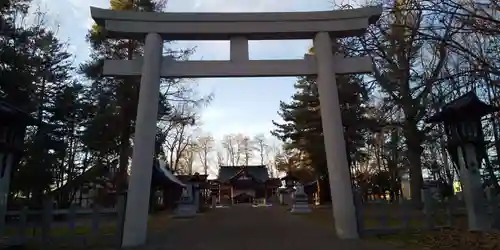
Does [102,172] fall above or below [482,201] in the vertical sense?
above

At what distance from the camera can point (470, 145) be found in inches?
388

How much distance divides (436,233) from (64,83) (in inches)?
771

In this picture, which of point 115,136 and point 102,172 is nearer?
point 115,136

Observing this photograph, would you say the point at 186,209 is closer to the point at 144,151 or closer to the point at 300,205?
the point at 300,205

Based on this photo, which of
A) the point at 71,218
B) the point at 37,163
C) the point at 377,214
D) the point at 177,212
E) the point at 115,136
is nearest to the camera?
the point at 71,218

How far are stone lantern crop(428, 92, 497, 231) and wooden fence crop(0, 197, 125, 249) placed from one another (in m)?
7.89

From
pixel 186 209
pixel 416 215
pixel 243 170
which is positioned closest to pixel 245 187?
pixel 243 170

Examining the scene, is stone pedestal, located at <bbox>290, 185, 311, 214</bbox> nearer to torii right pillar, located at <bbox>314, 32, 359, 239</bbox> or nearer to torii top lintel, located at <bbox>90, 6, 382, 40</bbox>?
torii right pillar, located at <bbox>314, 32, 359, 239</bbox>

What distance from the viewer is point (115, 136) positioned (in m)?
21.6

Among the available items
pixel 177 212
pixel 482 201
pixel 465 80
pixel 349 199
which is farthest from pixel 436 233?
pixel 177 212

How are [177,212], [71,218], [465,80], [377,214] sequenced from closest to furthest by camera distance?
1. [465,80]
2. [71,218]
3. [377,214]
4. [177,212]

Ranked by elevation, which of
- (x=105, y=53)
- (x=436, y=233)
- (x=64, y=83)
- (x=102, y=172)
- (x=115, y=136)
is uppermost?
(x=105, y=53)

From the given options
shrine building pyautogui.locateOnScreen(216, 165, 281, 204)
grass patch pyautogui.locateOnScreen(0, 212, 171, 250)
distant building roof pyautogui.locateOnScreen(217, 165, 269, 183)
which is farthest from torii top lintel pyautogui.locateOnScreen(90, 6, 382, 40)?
distant building roof pyautogui.locateOnScreen(217, 165, 269, 183)

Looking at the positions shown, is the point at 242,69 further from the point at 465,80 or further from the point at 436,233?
the point at 436,233
